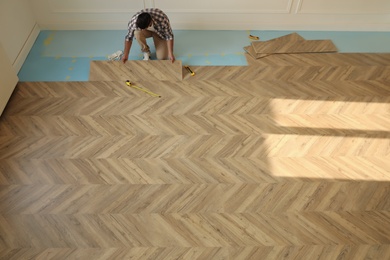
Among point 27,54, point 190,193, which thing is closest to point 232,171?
point 190,193

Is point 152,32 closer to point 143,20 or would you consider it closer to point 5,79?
point 143,20

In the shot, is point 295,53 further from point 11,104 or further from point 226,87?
point 11,104

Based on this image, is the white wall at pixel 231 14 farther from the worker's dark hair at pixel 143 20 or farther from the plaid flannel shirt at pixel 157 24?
the worker's dark hair at pixel 143 20

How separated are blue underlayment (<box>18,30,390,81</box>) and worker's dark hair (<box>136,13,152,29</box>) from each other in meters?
0.77

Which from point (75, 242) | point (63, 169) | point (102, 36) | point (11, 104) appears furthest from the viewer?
point (102, 36)

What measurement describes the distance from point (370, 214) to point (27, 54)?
4019 mm

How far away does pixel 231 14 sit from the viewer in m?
4.27

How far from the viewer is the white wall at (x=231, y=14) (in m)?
4.14

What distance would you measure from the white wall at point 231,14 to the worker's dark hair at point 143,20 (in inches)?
37.6

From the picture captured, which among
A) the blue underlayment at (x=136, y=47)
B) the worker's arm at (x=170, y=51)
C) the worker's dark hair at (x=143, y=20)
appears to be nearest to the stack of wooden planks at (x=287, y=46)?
the blue underlayment at (x=136, y=47)

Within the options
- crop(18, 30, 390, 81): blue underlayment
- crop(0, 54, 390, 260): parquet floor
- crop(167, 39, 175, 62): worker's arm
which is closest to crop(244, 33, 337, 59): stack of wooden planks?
crop(18, 30, 390, 81): blue underlayment


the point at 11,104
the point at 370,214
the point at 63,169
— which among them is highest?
the point at 11,104

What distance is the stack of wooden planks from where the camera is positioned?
13.3 ft

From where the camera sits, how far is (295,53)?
407 cm
